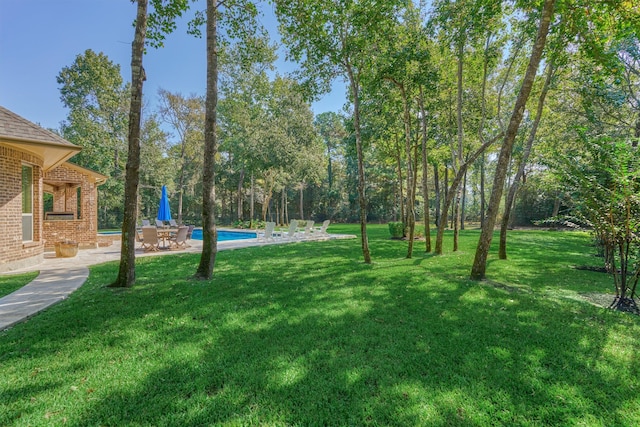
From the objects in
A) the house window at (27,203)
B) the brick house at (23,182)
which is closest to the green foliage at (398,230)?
the brick house at (23,182)

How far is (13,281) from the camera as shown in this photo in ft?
19.8

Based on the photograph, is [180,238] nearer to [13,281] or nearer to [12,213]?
[12,213]

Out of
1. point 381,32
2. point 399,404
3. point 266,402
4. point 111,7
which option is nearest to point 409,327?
point 399,404

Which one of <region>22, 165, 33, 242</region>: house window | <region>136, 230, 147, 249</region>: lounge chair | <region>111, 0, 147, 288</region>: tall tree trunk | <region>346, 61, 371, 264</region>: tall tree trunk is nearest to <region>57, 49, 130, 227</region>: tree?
<region>136, 230, 147, 249</region>: lounge chair

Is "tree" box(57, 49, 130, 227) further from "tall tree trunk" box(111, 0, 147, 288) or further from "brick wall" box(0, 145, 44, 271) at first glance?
"tall tree trunk" box(111, 0, 147, 288)

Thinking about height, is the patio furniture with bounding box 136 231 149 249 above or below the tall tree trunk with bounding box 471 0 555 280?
below

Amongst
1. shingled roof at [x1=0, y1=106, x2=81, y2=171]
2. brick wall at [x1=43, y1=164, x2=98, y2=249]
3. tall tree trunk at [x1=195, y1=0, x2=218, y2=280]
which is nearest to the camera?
tall tree trunk at [x1=195, y1=0, x2=218, y2=280]

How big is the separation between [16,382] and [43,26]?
45.2 feet

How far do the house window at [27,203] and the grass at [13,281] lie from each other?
2.03m

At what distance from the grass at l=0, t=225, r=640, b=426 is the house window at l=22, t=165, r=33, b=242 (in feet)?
14.8

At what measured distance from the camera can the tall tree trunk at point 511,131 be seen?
5.44 metres

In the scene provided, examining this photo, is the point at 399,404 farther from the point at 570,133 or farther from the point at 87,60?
the point at 87,60

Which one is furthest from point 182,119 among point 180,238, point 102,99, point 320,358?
point 320,358

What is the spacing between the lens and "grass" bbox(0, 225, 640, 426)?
2254 mm
